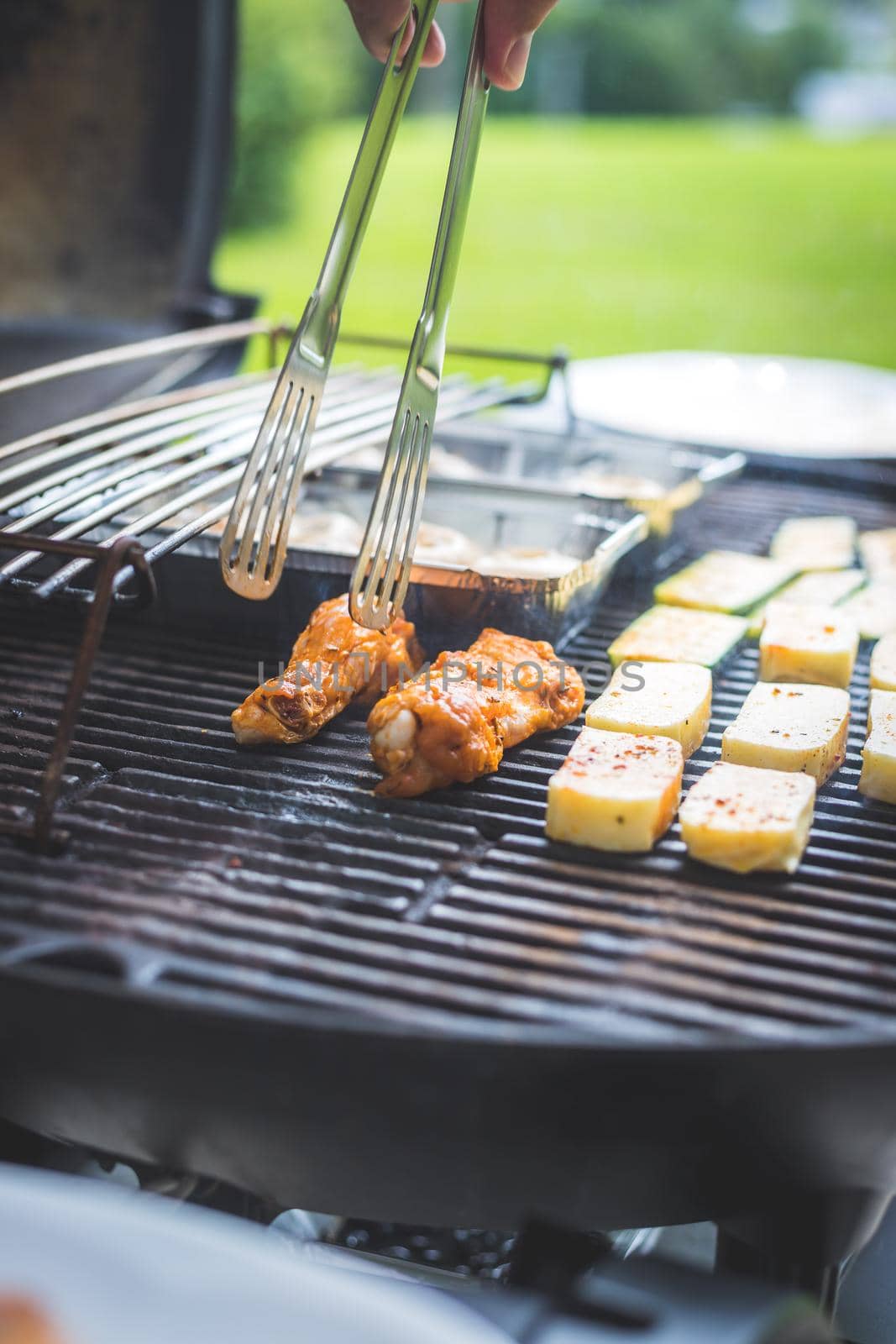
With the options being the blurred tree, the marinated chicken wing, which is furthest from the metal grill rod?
the blurred tree

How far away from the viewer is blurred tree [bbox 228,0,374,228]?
41.7 ft

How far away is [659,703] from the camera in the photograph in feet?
8.33

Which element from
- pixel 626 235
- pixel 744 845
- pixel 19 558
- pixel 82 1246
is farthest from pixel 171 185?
pixel 626 235

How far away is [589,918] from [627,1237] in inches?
39.7

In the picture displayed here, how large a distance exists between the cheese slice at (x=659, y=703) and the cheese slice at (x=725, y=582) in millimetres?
510

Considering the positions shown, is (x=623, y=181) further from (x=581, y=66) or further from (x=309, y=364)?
(x=309, y=364)

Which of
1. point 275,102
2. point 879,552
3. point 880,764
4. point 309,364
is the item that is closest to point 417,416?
point 309,364

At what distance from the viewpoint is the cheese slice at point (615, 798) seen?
6.93ft

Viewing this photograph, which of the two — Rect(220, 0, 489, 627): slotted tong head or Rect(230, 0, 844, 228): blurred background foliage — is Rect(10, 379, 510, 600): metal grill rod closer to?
Rect(220, 0, 489, 627): slotted tong head

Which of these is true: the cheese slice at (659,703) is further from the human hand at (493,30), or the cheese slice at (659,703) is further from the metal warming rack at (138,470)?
the human hand at (493,30)

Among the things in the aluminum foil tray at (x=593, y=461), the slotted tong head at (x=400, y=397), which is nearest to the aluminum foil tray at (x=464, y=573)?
the aluminum foil tray at (x=593, y=461)

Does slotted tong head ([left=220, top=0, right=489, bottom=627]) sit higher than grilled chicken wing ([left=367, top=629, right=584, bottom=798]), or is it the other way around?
slotted tong head ([left=220, top=0, right=489, bottom=627])

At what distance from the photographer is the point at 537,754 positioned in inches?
100

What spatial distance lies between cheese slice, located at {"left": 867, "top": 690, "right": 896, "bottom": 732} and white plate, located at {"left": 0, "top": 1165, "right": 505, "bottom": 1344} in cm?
161
